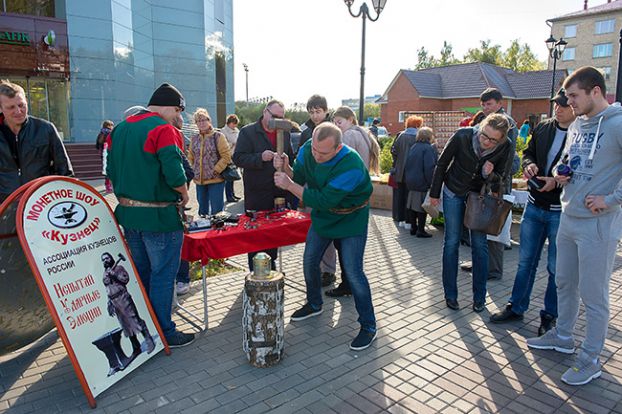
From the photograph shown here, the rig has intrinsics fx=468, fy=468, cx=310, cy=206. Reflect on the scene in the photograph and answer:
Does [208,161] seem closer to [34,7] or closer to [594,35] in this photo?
[34,7]

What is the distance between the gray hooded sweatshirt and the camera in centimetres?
301

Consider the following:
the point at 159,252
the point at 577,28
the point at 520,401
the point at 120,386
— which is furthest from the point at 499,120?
the point at 577,28

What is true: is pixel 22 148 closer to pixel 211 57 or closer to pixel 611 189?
pixel 611 189

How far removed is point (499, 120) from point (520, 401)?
7.26 feet

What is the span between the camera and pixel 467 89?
3906 cm

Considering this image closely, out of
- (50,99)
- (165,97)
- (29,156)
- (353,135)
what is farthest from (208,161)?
(50,99)

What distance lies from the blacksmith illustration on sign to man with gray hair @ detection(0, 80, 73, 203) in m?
1.31

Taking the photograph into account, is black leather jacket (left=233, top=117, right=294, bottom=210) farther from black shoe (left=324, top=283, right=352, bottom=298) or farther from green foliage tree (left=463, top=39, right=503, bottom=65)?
green foliage tree (left=463, top=39, right=503, bottom=65)

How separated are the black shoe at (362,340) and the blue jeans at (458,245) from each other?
115cm

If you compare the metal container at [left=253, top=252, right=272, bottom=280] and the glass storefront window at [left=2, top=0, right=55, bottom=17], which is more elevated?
the glass storefront window at [left=2, top=0, right=55, bottom=17]

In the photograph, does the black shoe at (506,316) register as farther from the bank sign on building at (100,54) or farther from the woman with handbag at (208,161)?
the bank sign on building at (100,54)

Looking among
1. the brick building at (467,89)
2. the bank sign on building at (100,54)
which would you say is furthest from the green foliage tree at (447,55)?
the bank sign on building at (100,54)

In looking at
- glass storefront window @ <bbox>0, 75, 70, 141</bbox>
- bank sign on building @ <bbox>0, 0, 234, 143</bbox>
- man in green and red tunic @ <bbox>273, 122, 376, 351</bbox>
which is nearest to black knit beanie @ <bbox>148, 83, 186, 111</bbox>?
man in green and red tunic @ <bbox>273, 122, 376, 351</bbox>

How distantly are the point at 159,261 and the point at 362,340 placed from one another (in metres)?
1.72
